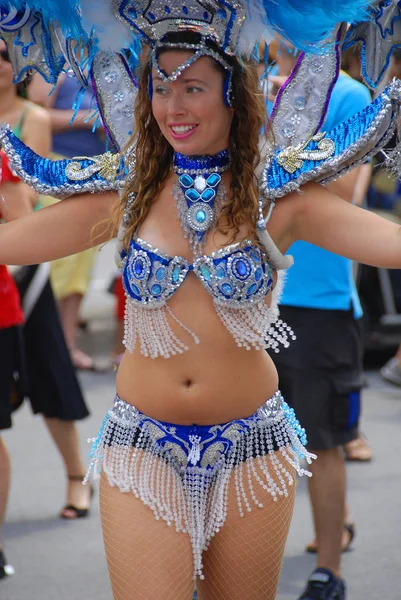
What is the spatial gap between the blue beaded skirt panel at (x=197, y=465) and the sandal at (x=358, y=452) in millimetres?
2962

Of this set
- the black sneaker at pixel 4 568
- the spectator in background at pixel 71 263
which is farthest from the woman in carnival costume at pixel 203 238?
the spectator in background at pixel 71 263

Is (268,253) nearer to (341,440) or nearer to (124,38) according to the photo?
(124,38)

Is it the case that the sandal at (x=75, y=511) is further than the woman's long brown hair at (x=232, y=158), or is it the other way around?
the sandal at (x=75, y=511)

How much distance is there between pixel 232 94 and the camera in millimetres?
2775

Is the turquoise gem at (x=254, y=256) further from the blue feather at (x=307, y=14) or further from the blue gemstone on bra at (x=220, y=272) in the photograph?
the blue feather at (x=307, y=14)

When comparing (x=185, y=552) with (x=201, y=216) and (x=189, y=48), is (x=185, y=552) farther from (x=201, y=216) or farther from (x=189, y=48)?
(x=189, y=48)

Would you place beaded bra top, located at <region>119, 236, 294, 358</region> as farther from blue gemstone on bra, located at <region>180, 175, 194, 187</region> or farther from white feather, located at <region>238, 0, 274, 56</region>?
white feather, located at <region>238, 0, 274, 56</region>

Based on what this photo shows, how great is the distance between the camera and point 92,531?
483cm

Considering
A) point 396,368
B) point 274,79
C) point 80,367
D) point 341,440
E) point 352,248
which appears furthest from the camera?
point 80,367

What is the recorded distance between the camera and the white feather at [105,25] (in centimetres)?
271

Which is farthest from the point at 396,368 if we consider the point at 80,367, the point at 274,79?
the point at 274,79

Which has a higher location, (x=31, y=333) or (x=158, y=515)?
(x=158, y=515)

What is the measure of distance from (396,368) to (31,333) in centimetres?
274

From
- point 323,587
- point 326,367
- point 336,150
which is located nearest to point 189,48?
point 336,150
